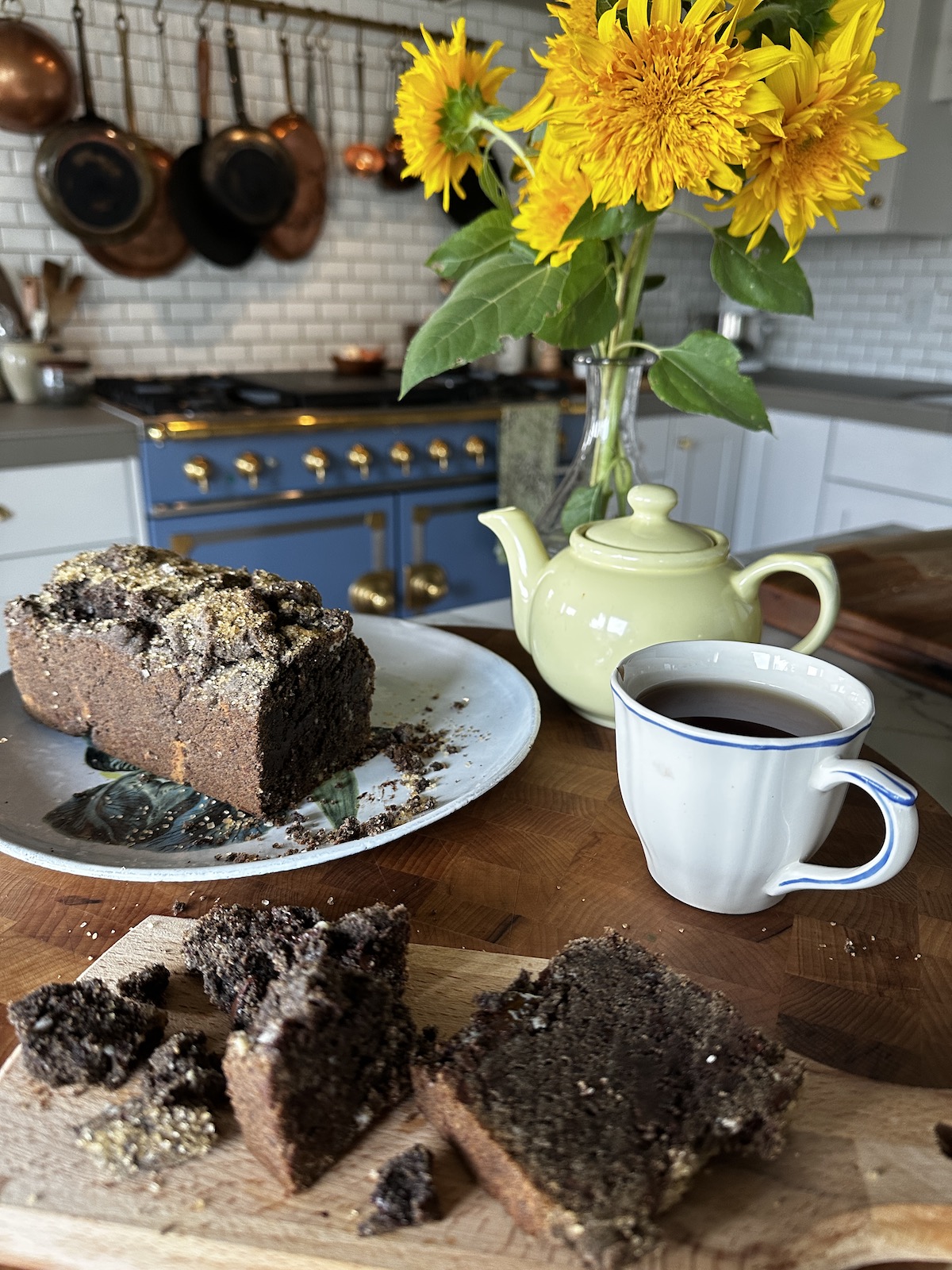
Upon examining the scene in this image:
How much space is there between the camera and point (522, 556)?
0.90 metres

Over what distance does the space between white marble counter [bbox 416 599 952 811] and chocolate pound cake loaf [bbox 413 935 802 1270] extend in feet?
1.43

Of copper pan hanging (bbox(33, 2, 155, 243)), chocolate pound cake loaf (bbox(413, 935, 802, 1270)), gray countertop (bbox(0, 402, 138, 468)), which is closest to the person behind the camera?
chocolate pound cake loaf (bbox(413, 935, 802, 1270))

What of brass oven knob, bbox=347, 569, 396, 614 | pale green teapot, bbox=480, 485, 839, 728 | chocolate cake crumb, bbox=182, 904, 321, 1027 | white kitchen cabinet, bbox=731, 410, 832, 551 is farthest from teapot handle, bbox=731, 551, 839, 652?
white kitchen cabinet, bbox=731, 410, 832, 551

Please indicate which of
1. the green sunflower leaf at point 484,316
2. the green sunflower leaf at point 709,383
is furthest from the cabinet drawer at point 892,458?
the green sunflower leaf at point 484,316

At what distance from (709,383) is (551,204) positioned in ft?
0.68

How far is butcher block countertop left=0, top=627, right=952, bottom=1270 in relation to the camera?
1.77 ft

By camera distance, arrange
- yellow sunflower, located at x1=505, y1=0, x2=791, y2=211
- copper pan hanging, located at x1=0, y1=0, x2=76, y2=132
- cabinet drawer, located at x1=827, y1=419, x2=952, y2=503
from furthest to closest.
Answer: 1. cabinet drawer, located at x1=827, y1=419, x2=952, y2=503
2. copper pan hanging, located at x1=0, y1=0, x2=76, y2=132
3. yellow sunflower, located at x1=505, y1=0, x2=791, y2=211

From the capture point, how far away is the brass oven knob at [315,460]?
2383mm

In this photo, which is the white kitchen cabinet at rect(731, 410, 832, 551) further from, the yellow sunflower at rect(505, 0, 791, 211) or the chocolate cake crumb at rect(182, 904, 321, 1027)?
the chocolate cake crumb at rect(182, 904, 321, 1027)

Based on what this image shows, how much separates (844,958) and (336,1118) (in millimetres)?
348

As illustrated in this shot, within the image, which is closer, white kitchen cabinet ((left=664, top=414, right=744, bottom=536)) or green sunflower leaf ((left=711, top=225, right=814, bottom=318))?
green sunflower leaf ((left=711, top=225, right=814, bottom=318))

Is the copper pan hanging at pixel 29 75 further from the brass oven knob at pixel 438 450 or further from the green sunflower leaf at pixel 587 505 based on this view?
the green sunflower leaf at pixel 587 505

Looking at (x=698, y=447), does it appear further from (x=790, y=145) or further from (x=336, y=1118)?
(x=336, y=1118)

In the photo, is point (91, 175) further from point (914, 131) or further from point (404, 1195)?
point (404, 1195)
